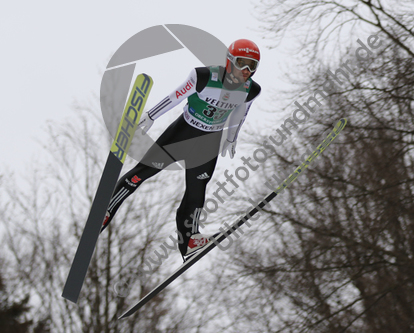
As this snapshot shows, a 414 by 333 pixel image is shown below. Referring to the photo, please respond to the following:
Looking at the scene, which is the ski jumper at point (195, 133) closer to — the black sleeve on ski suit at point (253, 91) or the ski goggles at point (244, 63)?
the black sleeve on ski suit at point (253, 91)

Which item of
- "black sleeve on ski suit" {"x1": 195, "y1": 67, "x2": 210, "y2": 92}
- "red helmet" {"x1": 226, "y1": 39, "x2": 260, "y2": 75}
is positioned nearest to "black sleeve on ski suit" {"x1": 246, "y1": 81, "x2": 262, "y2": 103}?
"red helmet" {"x1": 226, "y1": 39, "x2": 260, "y2": 75}

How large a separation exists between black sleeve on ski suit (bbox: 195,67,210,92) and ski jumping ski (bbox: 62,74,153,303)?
41cm

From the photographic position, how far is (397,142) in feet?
25.7

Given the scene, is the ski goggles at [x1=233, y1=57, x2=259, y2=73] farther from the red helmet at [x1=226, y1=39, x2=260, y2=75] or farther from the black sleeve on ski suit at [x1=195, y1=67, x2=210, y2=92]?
the black sleeve on ski suit at [x1=195, y1=67, x2=210, y2=92]

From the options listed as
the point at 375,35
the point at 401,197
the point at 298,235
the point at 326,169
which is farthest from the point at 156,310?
the point at 375,35

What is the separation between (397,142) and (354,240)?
1.92 meters

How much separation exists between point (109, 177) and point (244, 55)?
1548mm

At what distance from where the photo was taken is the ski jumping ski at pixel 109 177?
3711 millimetres

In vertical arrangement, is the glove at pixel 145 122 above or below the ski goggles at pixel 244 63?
above

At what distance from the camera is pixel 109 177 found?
401cm

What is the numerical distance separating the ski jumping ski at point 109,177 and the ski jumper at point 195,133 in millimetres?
190

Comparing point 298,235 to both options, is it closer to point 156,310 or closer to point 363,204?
point 363,204

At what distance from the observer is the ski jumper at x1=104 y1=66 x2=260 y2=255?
3891 mm

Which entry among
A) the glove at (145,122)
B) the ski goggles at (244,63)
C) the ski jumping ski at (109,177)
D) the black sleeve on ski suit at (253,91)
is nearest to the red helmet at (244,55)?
the ski goggles at (244,63)
